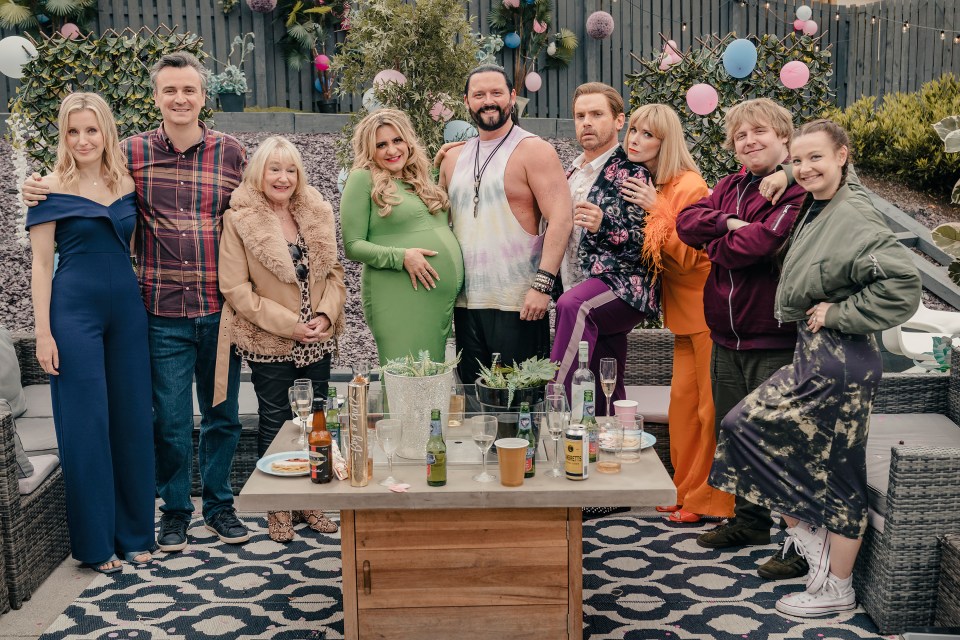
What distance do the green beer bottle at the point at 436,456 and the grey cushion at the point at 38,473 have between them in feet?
5.37

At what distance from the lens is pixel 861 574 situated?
9.84 feet

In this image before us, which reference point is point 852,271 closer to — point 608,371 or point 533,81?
point 608,371

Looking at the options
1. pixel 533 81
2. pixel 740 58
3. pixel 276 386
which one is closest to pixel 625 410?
pixel 276 386

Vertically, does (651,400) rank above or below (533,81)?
below

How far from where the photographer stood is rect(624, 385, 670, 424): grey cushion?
157 inches

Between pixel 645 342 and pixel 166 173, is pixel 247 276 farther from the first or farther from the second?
pixel 645 342

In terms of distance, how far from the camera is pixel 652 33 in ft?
37.5

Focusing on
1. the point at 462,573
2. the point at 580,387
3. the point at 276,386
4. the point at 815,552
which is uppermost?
the point at 580,387

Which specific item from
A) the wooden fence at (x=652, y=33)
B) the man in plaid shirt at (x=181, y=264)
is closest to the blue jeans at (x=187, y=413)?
the man in plaid shirt at (x=181, y=264)

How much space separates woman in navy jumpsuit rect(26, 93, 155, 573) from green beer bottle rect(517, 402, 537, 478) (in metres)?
1.67

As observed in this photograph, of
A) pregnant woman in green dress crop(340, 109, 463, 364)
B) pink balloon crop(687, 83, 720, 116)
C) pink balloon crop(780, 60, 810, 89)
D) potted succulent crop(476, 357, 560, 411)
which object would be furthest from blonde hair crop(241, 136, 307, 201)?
pink balloon crop(780, 60, 810, 89)

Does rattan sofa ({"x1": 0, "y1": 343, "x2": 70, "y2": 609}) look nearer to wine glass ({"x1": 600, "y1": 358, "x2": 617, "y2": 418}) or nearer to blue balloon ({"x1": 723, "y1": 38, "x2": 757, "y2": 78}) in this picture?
wine glass ({"x1": 600, "y1": 358, "x2": 617, "y2": 418})

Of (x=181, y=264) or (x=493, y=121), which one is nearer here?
(x=181, y=264)

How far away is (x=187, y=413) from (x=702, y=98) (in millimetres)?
3834
